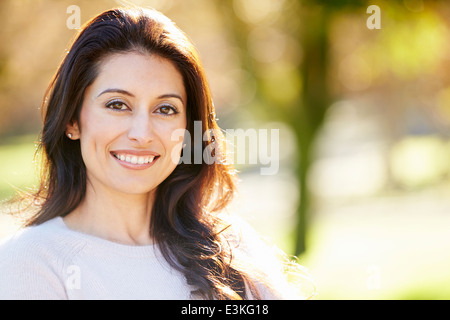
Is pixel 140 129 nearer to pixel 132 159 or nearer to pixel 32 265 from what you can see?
pixel 132 159

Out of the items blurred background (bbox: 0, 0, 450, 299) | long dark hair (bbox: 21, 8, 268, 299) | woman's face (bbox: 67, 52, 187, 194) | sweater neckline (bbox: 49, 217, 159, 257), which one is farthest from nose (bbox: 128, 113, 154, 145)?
blurred background (bbox: 0, 0, 450, 299)

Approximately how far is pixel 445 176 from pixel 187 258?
15085 mm

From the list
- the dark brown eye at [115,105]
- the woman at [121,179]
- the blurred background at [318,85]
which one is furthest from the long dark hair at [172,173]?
the blurred background at [318,85]

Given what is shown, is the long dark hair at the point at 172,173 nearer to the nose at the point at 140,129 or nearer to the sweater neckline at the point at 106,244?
the sweater neckline at the point at 106,244

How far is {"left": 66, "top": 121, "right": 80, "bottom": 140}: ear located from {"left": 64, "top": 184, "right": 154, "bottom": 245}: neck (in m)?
0.18

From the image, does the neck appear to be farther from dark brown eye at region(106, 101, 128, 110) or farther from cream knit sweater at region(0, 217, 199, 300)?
dark brown eye at region(106, 101, 128, 110)

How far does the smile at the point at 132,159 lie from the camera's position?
1951mm

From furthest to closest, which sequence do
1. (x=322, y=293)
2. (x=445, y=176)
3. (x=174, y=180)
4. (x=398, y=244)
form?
1. (x=445, y=176)
2. (x=398, y=244)
3. (x=322, y=293)
4. (x=174, y=180)

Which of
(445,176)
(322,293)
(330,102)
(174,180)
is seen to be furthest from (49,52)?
(174,180)

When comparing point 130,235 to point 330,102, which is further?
point 330,102

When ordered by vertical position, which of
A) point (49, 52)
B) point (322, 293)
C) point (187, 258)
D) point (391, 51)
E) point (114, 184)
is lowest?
point (322, 293)

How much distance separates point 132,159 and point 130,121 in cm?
13

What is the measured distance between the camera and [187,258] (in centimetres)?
201
